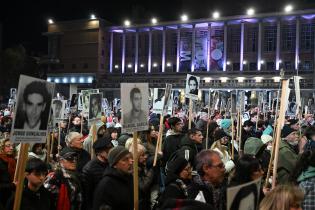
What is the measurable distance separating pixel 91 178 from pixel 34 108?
4.68ft

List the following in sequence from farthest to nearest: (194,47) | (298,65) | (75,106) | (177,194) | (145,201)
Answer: (194,47) < (298,65) < (75,106) < (145,201) < (177,194)

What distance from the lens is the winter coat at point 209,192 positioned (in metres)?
3.83

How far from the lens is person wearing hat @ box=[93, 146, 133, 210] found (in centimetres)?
403

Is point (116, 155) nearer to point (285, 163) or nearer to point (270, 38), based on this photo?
point (285, 163)

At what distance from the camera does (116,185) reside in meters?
4.14

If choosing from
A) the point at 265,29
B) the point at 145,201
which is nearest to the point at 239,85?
→ the point at 265,29

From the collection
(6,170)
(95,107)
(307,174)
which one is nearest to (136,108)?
(6,170)

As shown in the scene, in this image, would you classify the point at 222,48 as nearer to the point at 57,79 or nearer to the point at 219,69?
the point at 219,69

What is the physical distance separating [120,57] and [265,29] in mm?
25144

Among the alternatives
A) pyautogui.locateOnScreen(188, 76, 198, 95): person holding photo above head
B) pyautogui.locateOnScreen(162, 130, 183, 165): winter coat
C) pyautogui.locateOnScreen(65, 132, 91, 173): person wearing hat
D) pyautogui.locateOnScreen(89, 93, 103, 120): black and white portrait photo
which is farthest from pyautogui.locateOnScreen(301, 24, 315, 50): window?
pyautogui.locateOnScreen(65, 132, 91, 173): person wearing hat

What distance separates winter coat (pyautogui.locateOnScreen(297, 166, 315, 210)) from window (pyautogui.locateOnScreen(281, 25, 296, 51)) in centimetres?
5947

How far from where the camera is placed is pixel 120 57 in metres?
76.4

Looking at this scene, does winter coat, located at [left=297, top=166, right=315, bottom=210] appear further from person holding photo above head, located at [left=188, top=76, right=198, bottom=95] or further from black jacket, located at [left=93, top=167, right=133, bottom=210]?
person holding photo above head, located at [left=188, top=76, right=198, bottom=95]

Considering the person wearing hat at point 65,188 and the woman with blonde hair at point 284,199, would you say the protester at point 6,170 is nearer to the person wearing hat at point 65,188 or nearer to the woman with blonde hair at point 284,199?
the person wearing hat at point 65,188
